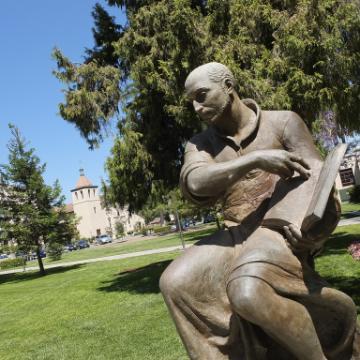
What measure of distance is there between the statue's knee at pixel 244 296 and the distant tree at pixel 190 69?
26.3ft

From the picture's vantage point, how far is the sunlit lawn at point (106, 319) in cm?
729

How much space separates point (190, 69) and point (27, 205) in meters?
18.7

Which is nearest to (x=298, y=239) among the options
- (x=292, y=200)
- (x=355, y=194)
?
(x=292, y=200)

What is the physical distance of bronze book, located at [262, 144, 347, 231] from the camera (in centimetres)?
220

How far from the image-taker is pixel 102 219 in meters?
94.9

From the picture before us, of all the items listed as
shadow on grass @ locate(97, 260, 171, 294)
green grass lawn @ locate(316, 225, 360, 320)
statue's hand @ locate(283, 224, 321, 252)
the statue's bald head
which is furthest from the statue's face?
shadow on grass @ locate(97, 260, 171, 294)

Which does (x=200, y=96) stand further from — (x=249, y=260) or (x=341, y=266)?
(x=341, y=266)

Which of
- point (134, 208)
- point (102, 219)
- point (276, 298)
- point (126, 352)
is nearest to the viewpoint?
point (276, 298)

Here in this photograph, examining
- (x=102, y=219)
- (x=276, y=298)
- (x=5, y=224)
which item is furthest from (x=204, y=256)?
(x=102, y=219)

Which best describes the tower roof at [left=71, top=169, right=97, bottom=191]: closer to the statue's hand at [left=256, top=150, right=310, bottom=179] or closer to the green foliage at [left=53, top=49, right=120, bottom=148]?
the green foliage at [left=53, top=49, right=120, bottom=148]

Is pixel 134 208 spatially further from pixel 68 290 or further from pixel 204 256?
pixel 204 256

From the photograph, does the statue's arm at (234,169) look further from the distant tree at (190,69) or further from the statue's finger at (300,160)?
the distant tree at (190,69)

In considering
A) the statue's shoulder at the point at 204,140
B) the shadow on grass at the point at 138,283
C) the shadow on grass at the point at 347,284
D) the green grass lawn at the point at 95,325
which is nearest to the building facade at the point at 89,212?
the shadow on grass at the point at 138,283

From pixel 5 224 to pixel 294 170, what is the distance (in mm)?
26253
